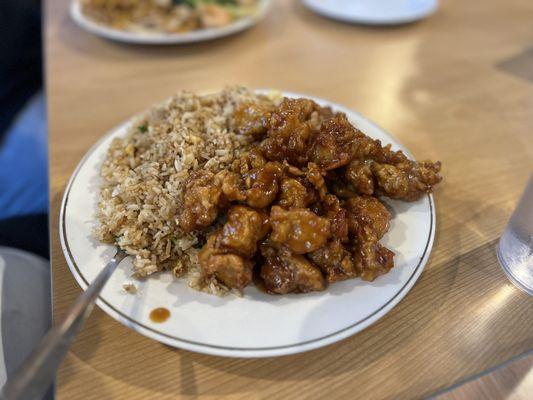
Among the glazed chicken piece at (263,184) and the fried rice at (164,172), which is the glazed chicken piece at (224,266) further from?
the glazed chicken piece at (263,184)

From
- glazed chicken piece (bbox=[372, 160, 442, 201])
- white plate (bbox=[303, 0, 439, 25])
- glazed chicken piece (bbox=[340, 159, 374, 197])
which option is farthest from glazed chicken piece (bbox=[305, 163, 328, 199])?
white plate (bbox=[303, 0, 439, 25])

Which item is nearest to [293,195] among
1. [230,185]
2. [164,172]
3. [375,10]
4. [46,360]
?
[230,185]

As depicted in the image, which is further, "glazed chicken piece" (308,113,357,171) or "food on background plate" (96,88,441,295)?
"glazed chicken piece" (308,113,357,171)

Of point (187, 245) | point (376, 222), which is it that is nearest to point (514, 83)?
point (376, 222)

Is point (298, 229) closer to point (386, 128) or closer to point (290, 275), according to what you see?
point (290, 275)

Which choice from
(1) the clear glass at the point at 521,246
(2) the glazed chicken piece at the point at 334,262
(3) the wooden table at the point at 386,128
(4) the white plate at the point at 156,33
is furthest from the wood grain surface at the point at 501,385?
(4) the white plate at the point at 156,33

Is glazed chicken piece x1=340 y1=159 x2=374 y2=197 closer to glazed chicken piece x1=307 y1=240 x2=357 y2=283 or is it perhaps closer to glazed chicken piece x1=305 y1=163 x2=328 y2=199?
glazed chicken piece x1=305 y1=163 x2=328 y2=199
